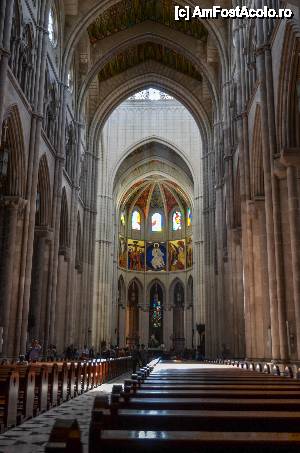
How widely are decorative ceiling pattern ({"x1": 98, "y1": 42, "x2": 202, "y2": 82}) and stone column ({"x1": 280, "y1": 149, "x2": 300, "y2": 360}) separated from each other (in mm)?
19703

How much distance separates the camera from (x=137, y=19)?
28.1 meters

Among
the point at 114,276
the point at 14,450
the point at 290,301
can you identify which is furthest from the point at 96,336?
the point at 14,450

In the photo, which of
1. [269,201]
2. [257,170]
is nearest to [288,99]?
[269,201]

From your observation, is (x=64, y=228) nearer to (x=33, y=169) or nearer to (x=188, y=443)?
(x=33, y=169)

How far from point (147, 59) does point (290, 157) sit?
70.3 feet

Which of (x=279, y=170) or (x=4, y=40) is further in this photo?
(x=4, y=40)

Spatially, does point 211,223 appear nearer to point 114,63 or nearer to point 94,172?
point 94,172

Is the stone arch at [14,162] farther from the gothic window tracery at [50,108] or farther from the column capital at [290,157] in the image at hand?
the column capital at [290,157]

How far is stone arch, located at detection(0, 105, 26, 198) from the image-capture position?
54.2 ft

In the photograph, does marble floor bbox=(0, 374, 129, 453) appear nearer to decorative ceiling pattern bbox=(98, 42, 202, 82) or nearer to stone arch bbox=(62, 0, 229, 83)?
stone arch bbox=(62, 0, 229, 83)

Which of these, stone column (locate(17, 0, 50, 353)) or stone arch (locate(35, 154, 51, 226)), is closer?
stone column (locate(17, 0, 50, 353))

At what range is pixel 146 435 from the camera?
6.60ft

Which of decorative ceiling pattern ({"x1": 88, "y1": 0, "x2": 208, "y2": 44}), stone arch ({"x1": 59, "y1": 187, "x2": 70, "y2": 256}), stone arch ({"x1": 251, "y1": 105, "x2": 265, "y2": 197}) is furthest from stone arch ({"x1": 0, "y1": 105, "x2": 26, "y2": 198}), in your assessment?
decorative ceiling pattern ({"x1": 88, "y1": 0, "x2": 208, "y2": 44})

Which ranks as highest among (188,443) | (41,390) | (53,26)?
(53,26)
